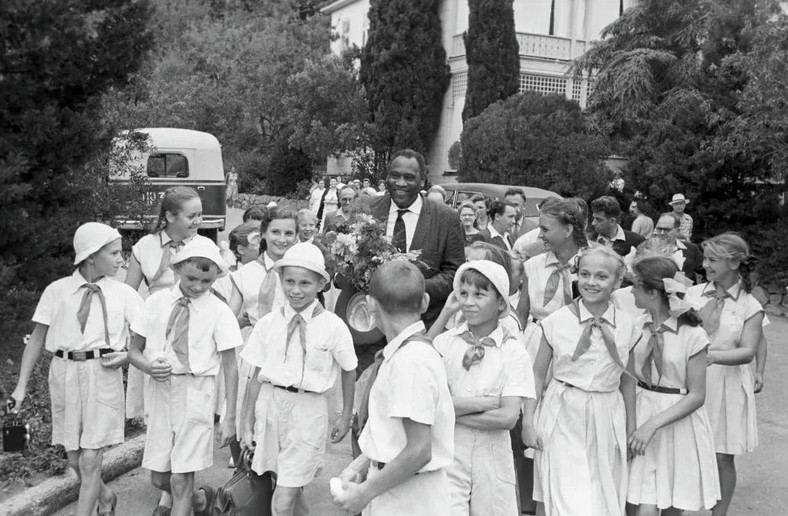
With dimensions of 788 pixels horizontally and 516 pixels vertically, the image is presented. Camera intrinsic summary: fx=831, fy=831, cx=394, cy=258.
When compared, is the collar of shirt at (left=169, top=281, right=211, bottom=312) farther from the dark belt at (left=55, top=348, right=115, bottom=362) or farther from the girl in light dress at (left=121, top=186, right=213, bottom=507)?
the girl in light dress at (left=121, top=186, right=213, bottom=507)

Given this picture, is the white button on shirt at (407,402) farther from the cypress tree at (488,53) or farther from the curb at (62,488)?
the cypress tree at (488,53)

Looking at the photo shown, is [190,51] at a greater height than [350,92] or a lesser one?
greater

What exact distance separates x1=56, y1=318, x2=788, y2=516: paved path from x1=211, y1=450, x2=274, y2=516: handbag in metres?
0.97

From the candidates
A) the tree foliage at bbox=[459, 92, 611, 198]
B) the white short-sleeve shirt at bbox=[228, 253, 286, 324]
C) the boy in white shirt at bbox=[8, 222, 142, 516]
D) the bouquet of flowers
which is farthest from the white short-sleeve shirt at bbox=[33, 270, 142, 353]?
the tree foliage at bbox=[459, 92, 611, 198]

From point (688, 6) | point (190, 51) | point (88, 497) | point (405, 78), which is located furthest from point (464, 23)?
point (88, 497)

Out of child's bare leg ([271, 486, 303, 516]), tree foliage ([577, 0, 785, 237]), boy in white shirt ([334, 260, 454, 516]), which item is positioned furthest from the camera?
tree foliage ([577, 0, 785, 237])

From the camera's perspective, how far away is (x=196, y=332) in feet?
15.2

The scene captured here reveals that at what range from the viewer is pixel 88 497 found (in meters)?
4.64

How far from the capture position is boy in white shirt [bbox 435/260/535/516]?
3760 mm

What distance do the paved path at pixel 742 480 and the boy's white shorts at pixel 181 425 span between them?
887mm

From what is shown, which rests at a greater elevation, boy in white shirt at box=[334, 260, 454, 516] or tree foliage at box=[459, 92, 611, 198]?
tree foliage at box=[459, 92, 611, 198]

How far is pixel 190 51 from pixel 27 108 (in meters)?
36.4

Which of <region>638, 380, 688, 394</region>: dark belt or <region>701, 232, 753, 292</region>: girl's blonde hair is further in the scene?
<region>701, 232, 753, 292</region>: girl's blonde hair

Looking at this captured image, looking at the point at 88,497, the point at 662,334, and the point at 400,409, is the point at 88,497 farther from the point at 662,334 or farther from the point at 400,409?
the point at 662,334
